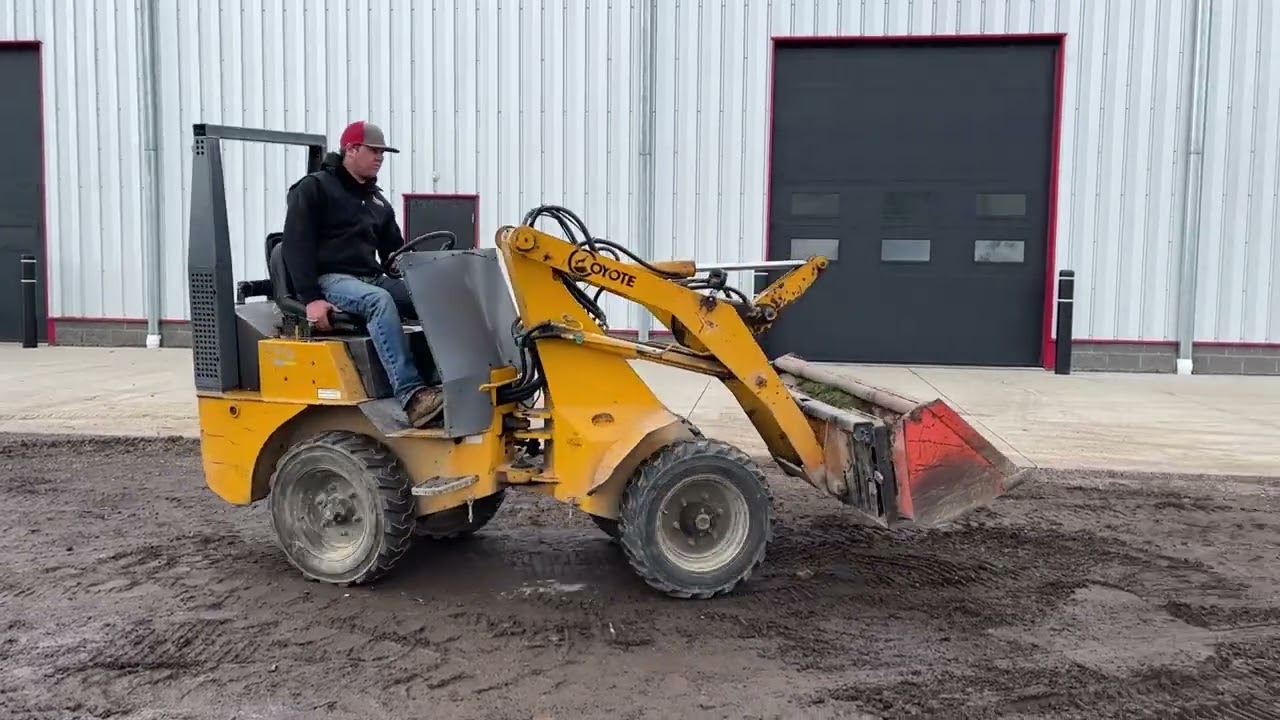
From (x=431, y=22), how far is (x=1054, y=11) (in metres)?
7.80

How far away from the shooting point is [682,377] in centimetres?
1212

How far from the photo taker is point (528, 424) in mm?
5070

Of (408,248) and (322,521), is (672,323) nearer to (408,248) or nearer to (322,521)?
(408,248)

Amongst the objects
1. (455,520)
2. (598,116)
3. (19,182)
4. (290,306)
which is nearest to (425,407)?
(290,306)

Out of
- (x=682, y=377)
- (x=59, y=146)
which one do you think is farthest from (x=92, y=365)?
(x=682, y=377)

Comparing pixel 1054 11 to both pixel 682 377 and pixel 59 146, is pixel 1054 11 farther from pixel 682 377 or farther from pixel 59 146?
pixel 59 146

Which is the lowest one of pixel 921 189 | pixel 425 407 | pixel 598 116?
pixel 425 407

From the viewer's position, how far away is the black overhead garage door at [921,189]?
13180 mm

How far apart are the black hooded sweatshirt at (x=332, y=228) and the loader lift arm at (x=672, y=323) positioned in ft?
3.12

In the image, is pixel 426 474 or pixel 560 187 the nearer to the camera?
pixel 426 474

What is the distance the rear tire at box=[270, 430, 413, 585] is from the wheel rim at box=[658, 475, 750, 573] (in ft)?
4.04

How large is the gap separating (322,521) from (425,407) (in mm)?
785

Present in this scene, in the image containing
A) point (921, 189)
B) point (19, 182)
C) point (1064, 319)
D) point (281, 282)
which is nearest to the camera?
point (281, 282)

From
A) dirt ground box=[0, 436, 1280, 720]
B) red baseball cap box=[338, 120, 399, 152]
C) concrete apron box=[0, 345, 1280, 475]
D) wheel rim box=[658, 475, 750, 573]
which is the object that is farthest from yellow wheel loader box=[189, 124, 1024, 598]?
concrete apron box=[0, 345, 1280, 475]
